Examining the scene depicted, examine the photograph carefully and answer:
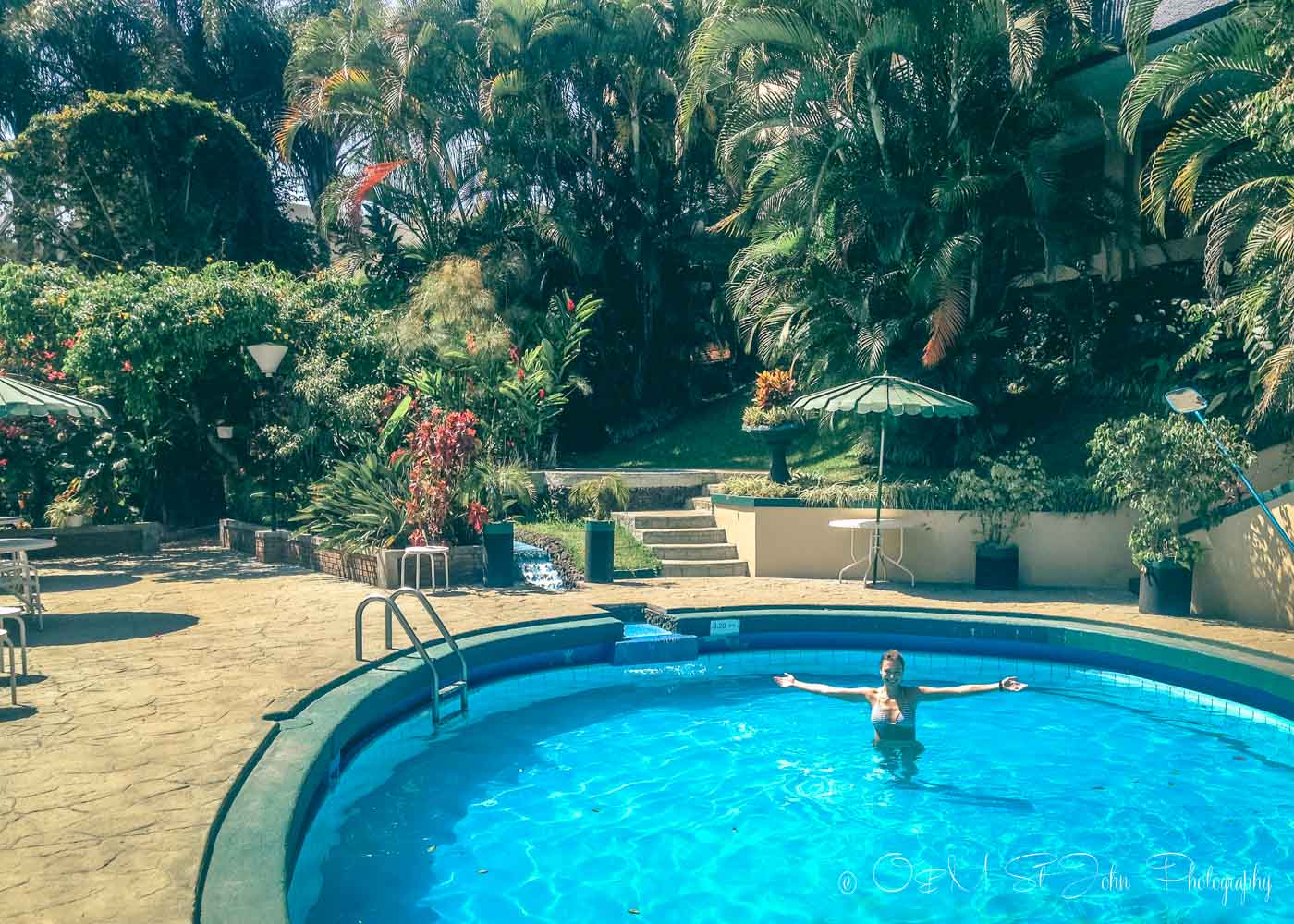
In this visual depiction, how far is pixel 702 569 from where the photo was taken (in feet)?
44.2

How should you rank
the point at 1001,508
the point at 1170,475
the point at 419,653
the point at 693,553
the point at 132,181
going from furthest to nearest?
the point at 132,181 < the point at 693,553 < the point at 1001,508 < the point at 1170,475 < the point at 419,653

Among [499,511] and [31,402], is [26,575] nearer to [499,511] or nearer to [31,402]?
[31,402]

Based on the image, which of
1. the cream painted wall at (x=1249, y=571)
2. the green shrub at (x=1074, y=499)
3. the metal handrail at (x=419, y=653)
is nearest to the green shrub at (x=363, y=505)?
the metal handrail at (x=419, y=653)

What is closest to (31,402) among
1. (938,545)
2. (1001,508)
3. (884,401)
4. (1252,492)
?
(884,401)

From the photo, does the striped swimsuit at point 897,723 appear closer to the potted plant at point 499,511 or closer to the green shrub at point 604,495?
the potted plant at point 499,511

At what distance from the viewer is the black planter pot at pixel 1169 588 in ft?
33.7

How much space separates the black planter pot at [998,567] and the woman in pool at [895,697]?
184 inches

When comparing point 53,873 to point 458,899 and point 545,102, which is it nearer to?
point 458,899

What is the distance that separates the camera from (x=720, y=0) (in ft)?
50.9

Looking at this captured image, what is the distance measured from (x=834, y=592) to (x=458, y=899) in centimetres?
733

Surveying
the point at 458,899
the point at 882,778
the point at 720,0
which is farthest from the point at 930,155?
the point at 458,899

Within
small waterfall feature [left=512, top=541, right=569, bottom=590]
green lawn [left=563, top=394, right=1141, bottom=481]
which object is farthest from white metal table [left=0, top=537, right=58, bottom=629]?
green lawn [left=563, top=394, right=1141, bottom=481]

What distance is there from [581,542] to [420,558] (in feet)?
8.95

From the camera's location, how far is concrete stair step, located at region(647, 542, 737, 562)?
1376 centimetres
